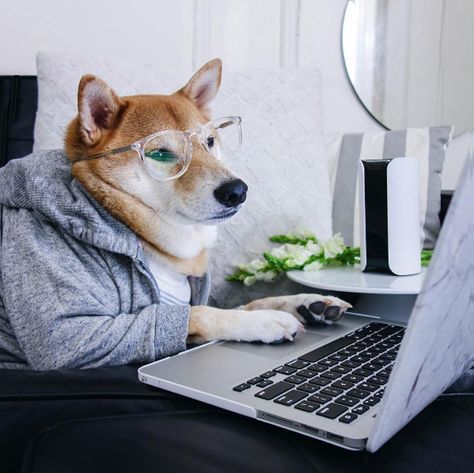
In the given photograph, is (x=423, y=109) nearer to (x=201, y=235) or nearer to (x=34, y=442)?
(x=201, y=235)

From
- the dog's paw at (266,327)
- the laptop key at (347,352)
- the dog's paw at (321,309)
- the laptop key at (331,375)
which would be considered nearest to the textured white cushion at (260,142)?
the dog's paw at (321,309)

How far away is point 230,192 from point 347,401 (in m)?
0.44

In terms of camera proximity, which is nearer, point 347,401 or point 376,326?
point 347,401

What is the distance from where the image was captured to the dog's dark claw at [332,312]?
950 mm

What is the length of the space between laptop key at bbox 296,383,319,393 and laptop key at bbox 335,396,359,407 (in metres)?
0.03

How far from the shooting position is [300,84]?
1.50 meters

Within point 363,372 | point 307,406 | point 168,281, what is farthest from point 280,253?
point 307,406

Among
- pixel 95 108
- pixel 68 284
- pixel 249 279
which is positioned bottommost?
pixel 249 279

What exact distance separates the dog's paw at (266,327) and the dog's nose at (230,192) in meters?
0.19

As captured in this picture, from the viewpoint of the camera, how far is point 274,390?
1.98 feet

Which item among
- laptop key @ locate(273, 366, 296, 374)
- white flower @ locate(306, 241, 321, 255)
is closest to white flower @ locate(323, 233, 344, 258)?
white flower @ locate(306, 241, 321, 255)

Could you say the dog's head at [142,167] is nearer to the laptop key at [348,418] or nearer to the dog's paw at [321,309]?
the dog's paw at [321,309]

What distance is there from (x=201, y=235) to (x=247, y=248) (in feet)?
1.16

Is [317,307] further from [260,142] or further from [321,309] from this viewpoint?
[260,142]
